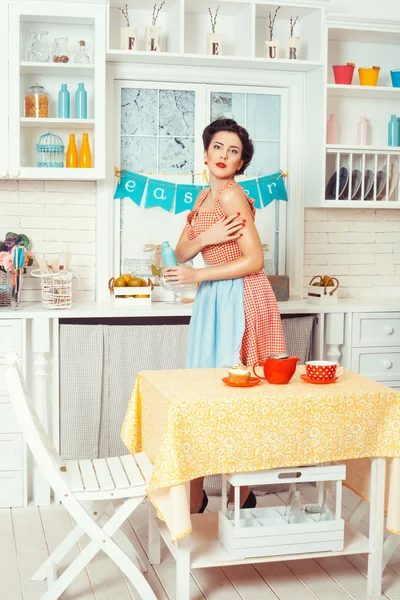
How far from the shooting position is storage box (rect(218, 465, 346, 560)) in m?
2.77

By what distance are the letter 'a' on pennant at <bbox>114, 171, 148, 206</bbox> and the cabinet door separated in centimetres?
70

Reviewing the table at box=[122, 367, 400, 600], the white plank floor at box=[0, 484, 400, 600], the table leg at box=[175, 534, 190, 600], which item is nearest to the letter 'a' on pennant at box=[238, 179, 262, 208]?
the table at box=[122, 367, 400, 600]

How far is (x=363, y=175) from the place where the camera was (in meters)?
4.61

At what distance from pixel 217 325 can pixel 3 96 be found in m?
1.70

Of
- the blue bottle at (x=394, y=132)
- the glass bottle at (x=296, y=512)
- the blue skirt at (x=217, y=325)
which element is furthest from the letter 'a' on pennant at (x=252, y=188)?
the glass bottle at (x=296, y=512)

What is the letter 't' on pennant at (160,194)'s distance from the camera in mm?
4621

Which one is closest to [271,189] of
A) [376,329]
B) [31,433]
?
[376,329]

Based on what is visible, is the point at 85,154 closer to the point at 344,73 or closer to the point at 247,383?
the point at 344,73

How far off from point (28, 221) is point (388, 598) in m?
2.75

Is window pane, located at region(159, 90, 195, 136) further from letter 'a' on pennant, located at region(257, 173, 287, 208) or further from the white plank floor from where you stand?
the white plank floor

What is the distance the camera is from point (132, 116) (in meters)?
4.58

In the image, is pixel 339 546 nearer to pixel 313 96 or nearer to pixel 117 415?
pixel 117 415

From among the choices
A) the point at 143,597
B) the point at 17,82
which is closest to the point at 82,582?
the point at 143,597

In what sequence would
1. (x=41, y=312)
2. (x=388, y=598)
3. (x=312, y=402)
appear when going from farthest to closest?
(x=41, y=312), (x=388, y=598), (x=312, y=402)
